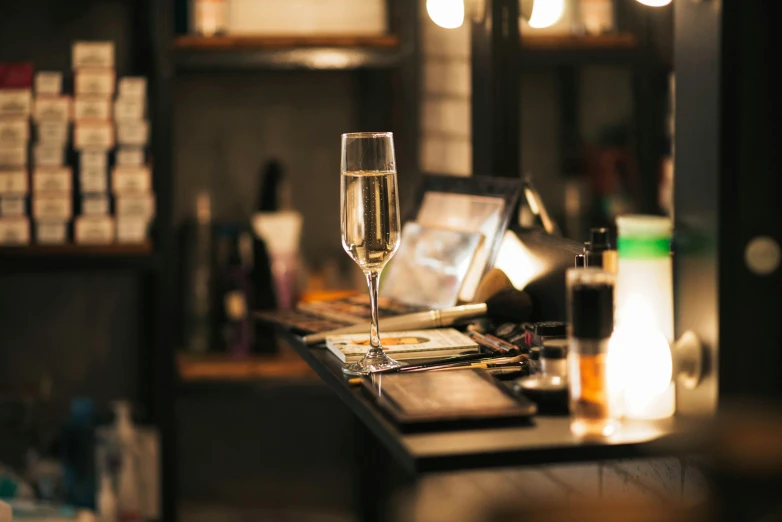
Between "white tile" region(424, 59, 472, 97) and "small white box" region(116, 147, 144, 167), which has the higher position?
"white tile" region(424, 59, 472, 97)

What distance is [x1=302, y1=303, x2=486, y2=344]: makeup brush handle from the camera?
1.38 metres

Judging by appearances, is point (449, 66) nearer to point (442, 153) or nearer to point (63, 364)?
point (442, 153)

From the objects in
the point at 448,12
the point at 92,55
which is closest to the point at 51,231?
the point at 92,55

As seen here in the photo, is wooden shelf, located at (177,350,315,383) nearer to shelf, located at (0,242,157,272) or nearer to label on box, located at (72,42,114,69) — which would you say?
shelf, located at (0,242,157,272)

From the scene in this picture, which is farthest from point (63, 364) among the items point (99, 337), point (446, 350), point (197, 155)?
point (446, 350)

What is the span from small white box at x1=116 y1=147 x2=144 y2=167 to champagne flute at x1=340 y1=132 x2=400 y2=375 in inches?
53.8

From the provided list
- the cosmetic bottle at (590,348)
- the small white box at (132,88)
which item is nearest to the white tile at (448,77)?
the small white box at (132,88)

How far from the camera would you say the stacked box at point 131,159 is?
2.52m

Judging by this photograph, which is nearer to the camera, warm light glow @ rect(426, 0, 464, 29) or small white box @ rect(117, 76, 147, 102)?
warm light glow @ rect(426, 0, 464, 29)

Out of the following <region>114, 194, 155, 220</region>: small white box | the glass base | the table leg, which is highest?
<region>114, 194, 155, 220</region>: small white box

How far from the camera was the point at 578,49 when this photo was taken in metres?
2.62

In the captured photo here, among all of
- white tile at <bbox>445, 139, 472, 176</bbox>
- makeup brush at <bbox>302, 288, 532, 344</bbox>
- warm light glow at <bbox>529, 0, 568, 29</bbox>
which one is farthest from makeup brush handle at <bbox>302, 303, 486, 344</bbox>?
white tile at <bbox>445, 139, 472, 176</bbox>

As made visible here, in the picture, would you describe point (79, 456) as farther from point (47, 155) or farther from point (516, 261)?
point (516, 261)

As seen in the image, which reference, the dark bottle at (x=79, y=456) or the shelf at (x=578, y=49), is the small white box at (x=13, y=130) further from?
the shelf at (x=578, y=49)
